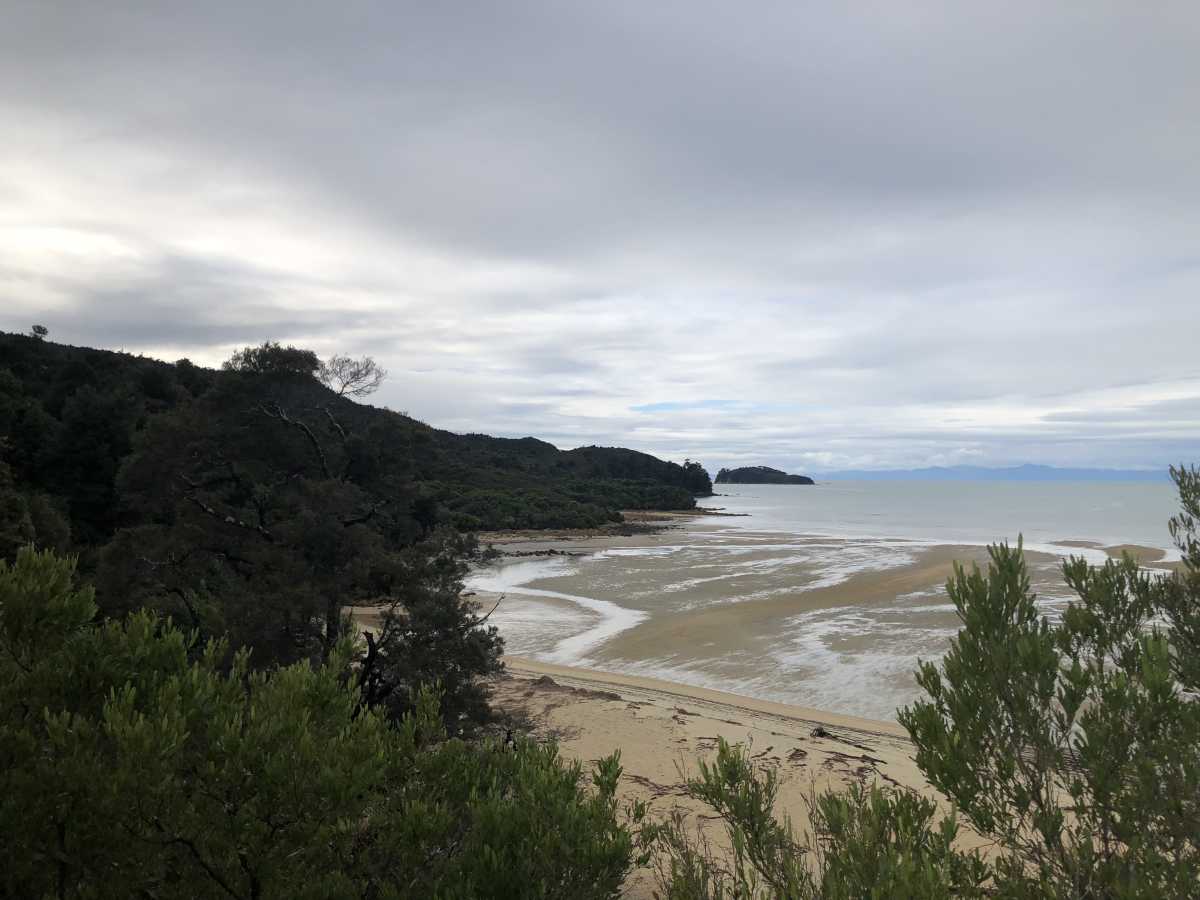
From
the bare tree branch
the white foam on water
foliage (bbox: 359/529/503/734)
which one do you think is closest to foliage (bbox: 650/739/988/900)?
foliage (bbox: 359/529/503/734)

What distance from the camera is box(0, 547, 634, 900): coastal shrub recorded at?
2.89m

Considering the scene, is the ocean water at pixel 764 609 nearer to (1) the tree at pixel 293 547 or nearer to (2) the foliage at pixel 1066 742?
(1) the tree at pixel 293 547

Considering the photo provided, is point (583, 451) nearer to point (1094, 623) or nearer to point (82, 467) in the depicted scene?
point (82, 467)

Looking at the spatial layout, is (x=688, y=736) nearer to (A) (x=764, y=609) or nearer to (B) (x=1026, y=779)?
(B) (x=1026, y=779)

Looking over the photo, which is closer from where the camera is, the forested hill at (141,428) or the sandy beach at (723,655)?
the sandy beach at (723,655)

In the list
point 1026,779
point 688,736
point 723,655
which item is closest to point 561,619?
point 723,655

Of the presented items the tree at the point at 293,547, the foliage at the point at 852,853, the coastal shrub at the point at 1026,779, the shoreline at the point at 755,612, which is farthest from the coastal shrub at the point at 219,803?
the shoreline at the point at 755,612

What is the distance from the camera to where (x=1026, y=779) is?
12.1 feet

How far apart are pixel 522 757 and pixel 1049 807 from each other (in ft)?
8.79

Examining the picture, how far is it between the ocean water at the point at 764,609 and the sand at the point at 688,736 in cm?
106

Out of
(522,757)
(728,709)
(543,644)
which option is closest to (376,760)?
(522,757)

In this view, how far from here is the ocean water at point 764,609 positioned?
1641 cm

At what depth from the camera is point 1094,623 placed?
4277mm

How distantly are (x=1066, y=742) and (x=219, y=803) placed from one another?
160 inches
